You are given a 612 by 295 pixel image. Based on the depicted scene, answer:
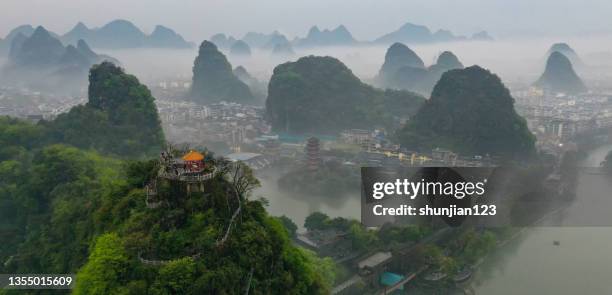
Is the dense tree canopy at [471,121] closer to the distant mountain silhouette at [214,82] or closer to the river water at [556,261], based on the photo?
the river water at [556,261]

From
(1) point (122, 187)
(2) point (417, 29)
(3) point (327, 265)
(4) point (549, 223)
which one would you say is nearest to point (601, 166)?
(4) point (549, 223)

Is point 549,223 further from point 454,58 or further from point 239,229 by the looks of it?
point 454,58

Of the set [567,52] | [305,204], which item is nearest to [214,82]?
[305,204]

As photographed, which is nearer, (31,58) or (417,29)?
(31,58)

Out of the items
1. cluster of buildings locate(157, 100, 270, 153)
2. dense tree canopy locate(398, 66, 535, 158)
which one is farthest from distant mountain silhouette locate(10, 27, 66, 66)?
dense tree canopy locate(398, 66, 535, 158)

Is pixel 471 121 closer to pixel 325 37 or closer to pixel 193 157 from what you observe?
pixel 193 157

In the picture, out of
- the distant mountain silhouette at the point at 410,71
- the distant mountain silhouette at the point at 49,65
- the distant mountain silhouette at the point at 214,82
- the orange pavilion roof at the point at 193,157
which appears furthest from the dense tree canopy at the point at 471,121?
the distant mountain silhouette at the point at 49,65
